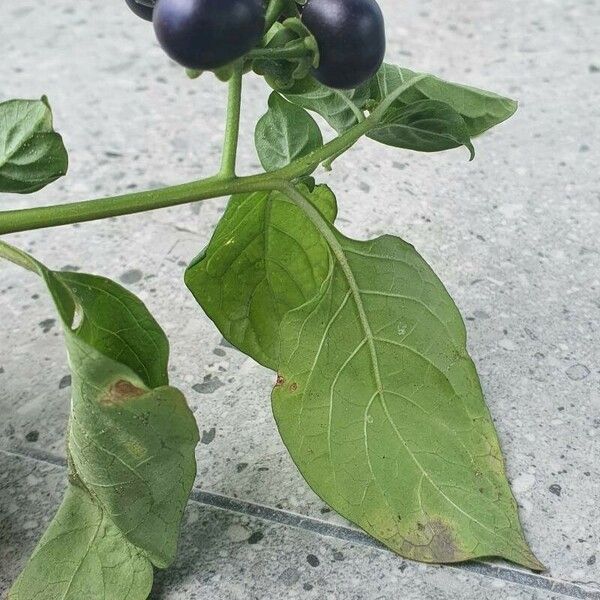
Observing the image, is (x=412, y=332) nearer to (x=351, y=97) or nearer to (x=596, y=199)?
(x=351, y=97)

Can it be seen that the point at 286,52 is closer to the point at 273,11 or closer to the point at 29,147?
the point at 273,11

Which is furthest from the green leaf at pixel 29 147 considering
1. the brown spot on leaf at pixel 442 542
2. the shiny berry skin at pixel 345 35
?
the brown spot on leaf at pixel 442 542

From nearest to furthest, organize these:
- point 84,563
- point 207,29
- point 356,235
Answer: point 207,29 < point 84,563 < point 356,235

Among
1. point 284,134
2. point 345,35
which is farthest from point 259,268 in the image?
point 345,35

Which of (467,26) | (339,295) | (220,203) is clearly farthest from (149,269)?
(467,26)

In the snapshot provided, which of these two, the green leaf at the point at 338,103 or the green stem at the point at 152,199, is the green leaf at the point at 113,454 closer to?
the green stem at the point at 152,199

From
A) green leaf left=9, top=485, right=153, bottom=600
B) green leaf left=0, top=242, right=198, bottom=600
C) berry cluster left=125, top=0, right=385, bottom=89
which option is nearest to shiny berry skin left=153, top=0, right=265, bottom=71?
berry cluster left=125, top=0, right=385, bottom=89
